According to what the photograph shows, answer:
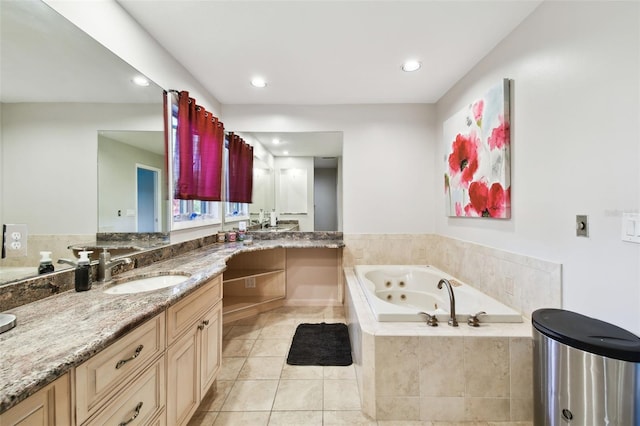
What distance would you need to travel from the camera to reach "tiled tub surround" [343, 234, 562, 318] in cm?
154

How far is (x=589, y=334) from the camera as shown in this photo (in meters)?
1.03

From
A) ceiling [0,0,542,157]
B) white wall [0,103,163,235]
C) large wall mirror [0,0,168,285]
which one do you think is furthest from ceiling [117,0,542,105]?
white wall [0,103,163,235]

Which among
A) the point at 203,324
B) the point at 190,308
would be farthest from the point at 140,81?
the point at 203,324

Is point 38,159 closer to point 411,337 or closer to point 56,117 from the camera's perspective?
point 56,117

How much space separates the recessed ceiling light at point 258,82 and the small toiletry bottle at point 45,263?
2.01 metres

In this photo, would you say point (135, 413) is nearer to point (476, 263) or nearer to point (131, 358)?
point (131, 358)

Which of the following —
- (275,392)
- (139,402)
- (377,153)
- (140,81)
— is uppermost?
(140,81)

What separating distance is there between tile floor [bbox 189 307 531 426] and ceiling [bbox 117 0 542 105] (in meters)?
2.49

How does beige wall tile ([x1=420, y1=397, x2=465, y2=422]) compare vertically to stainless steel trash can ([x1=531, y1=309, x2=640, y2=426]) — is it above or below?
below

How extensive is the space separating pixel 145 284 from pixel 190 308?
1.32 feet

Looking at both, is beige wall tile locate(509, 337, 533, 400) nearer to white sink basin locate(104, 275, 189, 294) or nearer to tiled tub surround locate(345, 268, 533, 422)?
tiled tub surround locate(345, 268, 533, 422)

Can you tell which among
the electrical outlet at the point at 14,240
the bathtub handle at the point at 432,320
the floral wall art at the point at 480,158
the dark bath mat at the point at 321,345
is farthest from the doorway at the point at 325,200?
the electrical outlet at the point at 14,240

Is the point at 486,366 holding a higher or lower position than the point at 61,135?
lower

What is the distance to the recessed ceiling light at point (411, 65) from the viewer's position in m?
2.12
